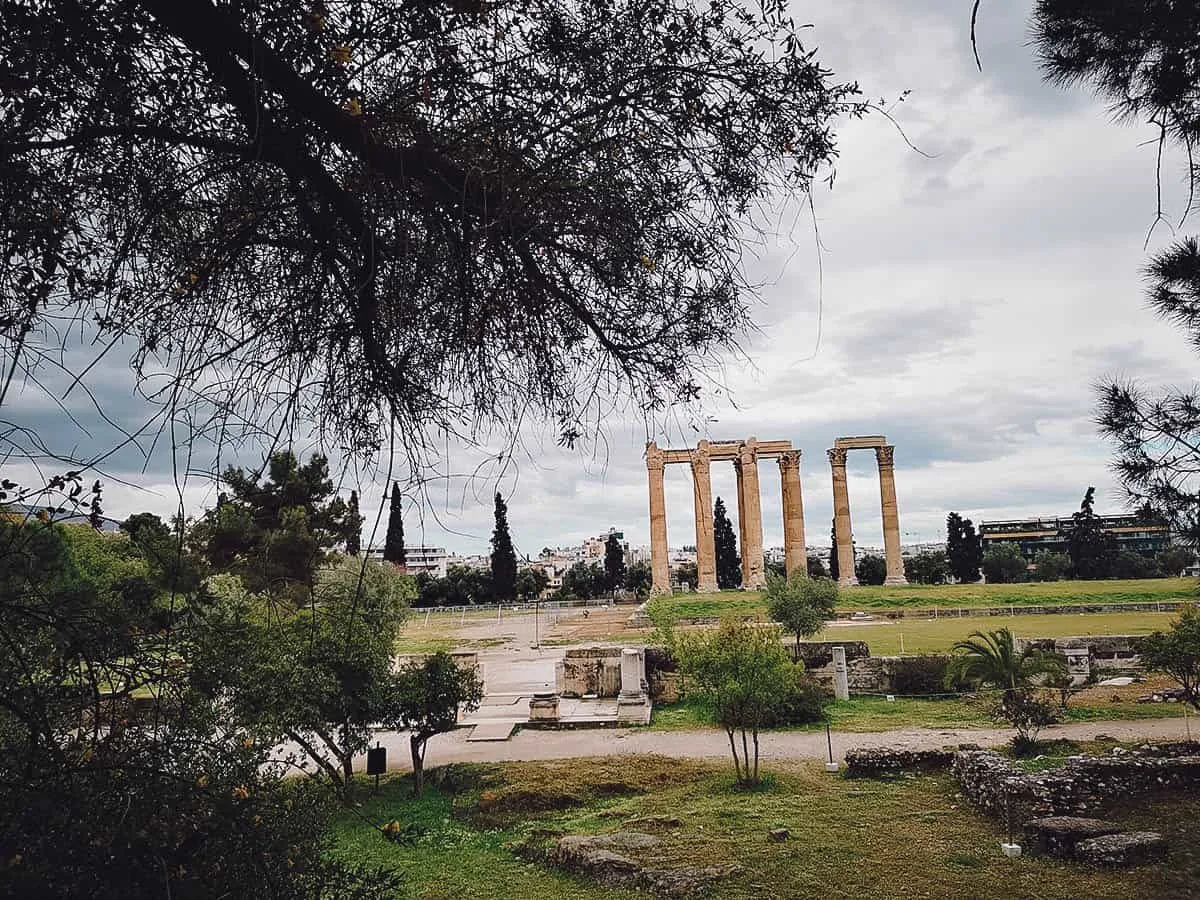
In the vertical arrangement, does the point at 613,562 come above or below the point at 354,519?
above

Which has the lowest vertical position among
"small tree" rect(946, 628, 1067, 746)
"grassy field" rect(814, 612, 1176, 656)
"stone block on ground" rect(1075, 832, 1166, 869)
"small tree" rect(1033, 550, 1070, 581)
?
"stone block on ground" rect(1075, 832, 1166, 869)

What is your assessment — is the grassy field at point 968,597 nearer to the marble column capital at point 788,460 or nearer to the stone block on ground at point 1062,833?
the marble column capital at point 788,460

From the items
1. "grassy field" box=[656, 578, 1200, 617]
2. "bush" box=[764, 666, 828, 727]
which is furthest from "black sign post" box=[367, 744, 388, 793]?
"grassy field" box=[656, 578, 1200, 617]

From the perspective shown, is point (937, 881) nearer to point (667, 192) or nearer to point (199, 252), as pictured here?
point (667, 192)

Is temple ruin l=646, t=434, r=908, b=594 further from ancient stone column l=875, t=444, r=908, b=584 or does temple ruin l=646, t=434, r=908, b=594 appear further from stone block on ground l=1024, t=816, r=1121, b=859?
stone block on ground l=1024, t=816, r=1121, b=859

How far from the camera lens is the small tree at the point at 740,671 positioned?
13.5m

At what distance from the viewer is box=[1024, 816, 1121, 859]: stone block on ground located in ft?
29.2

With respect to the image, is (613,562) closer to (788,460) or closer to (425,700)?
(788,460)

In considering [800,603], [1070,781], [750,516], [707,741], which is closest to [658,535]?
[750,516]

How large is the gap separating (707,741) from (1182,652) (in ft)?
28.6

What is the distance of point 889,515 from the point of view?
51.4 meters

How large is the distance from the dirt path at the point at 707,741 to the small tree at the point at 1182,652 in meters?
0.87

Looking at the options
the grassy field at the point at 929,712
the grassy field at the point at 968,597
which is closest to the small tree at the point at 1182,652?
the grassy field at the point at 929,712

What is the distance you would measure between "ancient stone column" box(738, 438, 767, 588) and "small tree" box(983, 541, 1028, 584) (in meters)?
→ 20.7
